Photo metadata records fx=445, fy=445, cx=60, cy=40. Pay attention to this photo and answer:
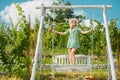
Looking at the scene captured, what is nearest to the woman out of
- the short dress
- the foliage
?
the short dress

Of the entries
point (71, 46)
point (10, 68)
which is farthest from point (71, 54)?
point (10, 68)

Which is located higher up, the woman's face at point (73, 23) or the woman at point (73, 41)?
the woman's face at point (73, 23)

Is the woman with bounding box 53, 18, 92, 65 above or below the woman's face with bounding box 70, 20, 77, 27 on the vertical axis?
below

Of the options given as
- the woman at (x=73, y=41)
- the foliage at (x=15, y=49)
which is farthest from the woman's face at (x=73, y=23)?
the foliage at (x=15, y=49)

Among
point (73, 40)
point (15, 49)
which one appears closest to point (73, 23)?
point (73, 40)

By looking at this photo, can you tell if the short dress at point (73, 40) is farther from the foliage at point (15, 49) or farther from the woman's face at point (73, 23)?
the foliage at point (15, 49)

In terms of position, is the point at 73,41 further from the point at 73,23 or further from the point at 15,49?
the point at 15,49

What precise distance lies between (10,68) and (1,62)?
692 millimetres

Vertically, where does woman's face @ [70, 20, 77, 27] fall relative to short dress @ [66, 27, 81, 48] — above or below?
above

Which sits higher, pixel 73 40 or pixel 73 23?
pixel 73 23

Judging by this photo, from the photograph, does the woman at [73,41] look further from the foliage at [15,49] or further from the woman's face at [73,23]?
the foliage at [15,49]

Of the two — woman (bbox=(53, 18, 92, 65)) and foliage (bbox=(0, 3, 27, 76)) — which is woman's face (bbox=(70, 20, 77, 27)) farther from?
foliage (bbox=(0, 3, 27, 76))

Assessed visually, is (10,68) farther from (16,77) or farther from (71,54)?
(71,54)

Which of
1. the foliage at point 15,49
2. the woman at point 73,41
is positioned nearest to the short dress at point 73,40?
the woman at point 73,41
